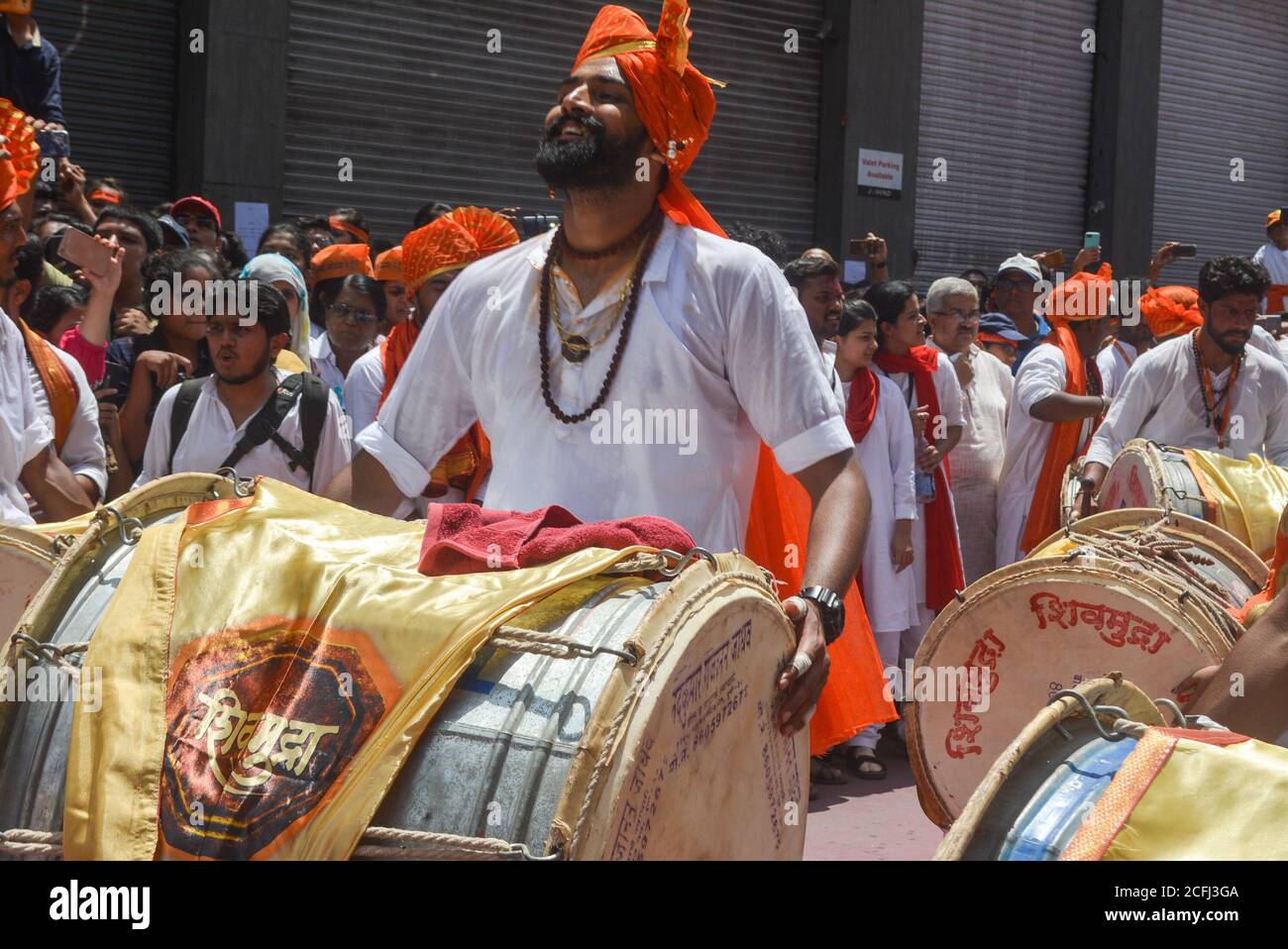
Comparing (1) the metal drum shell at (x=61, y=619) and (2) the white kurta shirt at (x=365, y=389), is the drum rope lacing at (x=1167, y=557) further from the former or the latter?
(2) the white kurta shirt at (x=365, y=389)

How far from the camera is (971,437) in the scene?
8461 mm

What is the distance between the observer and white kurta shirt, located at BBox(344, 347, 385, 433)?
6.25 metres

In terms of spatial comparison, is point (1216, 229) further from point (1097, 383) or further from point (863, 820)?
point (863, 820)

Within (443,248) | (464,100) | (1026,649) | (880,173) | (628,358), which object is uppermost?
(464,100)

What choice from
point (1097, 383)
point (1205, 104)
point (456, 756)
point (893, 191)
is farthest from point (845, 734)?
point (1205, 104)

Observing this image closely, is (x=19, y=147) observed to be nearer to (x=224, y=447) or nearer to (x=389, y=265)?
(x=224, y=447)

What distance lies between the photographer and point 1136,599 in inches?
168

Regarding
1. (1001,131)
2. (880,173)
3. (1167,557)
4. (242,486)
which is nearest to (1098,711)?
(242,486)

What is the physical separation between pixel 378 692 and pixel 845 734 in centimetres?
136

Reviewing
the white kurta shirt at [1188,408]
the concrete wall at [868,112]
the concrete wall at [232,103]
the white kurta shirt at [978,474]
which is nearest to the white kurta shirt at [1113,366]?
the white kurta shirt at [978,474]

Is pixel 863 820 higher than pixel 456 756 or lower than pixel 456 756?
lower

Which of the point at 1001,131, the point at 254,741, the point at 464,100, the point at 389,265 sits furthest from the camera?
the point at 1001,131

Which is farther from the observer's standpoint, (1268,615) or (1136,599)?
(1136,599)
